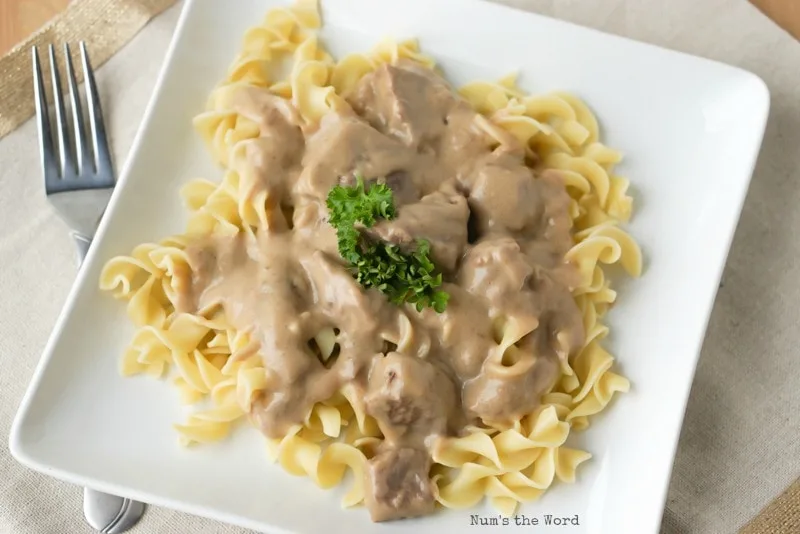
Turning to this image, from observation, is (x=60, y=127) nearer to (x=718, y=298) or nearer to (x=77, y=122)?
(x=77, y=122)

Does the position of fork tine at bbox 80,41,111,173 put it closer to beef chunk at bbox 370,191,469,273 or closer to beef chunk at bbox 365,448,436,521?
beef chunk at bbox 370,191,469,273

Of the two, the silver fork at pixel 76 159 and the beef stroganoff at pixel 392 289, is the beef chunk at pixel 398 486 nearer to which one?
the beef stroganoff at pixel 392 289

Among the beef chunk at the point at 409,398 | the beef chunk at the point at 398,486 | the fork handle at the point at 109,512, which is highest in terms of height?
the beef chunk at the point at 409,398

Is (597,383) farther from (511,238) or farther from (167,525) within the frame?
(167,525)

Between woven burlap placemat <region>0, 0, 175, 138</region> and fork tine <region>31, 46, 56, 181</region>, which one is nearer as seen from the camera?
fork tine <region>31, 46, 56, 181</region>

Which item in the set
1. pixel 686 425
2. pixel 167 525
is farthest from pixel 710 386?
pixel 167 525

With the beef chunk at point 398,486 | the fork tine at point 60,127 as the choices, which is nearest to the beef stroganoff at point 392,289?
the beef chunk at point 398,486

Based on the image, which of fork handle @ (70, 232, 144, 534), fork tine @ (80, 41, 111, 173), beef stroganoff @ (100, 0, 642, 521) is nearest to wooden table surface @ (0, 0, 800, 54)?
fork tine @ (80, 41, 111, 173)

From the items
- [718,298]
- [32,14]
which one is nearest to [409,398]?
[718,298]
